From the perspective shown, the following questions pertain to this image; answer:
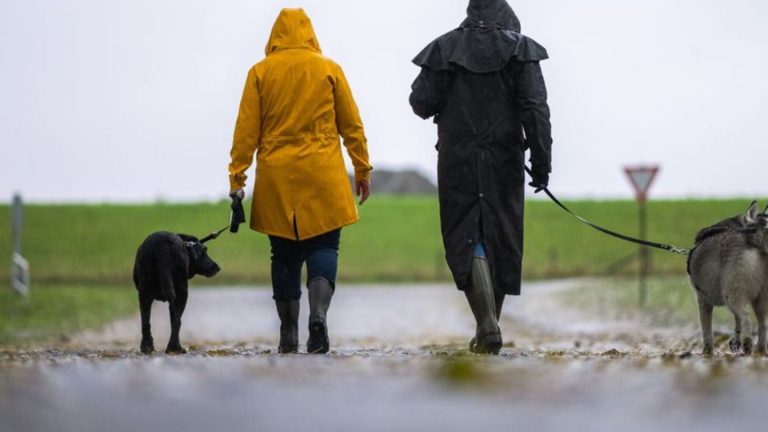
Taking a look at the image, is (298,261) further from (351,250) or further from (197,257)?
(351,250)

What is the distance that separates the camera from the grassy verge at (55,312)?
874 inches

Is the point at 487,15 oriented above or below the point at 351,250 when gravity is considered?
above

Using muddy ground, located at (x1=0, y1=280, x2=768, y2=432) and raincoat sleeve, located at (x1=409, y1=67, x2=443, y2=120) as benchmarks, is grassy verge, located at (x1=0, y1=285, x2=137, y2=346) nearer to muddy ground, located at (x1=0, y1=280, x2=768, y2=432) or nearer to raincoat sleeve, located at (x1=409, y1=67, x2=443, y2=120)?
raincoat sleeve, located at (x1=409, y1=67, x2=443, y2=120)

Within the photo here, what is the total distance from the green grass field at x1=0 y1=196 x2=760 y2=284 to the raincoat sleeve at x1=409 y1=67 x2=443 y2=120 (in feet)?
101

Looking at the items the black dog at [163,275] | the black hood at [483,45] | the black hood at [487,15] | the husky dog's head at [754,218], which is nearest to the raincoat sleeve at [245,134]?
the black dog at [163,275]

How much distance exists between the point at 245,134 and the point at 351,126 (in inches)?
31.4

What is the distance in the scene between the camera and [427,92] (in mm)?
10188

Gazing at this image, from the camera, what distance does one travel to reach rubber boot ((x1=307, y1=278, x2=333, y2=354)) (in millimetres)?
9688

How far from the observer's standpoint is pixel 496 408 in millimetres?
5645

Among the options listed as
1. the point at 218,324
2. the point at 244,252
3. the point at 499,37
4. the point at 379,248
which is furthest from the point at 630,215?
the point at 499,37

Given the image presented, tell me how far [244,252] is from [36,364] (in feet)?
155

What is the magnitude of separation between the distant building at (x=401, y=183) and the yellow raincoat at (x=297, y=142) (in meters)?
109

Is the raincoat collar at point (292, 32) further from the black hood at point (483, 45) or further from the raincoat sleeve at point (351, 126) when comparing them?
the black hood at point (483, 45)

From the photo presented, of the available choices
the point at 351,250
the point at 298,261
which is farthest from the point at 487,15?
the point at 351,250
